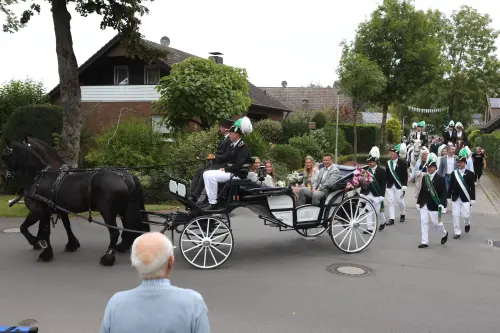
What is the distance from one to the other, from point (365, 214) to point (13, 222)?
8.51m

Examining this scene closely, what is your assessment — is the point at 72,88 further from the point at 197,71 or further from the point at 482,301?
the point at 482,301

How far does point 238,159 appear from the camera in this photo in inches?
303

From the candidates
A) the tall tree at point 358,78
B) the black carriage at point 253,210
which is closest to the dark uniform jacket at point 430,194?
the black carriage at point 253,210

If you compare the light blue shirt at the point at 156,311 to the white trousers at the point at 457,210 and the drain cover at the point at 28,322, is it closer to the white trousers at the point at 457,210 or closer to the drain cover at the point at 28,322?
the drain cover at the point at 28,322

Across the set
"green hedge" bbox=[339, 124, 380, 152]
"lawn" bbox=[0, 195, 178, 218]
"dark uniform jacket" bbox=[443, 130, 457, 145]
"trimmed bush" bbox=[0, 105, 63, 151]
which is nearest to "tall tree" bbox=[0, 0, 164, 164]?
"lawn" bbox=[0, 195, 178, 218]

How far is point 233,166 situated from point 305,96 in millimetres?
45835

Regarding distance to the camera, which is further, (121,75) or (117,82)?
(121,75)

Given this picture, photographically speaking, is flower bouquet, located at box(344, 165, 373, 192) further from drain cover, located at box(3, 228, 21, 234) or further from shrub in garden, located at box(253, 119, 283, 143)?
shrub in garden, located at box(253, 119, 283, 143)

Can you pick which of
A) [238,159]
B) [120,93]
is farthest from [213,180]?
[120,93]

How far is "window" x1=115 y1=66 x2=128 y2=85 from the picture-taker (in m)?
26.7

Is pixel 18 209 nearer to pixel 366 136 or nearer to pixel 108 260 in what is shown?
pixel 108 260

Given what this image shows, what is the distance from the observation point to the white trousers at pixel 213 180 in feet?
25.1

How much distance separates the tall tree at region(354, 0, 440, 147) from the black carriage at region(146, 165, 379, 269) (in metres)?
22.0

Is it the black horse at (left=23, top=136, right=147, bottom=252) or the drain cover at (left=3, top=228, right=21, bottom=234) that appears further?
the drain cover at (left=3, top=228, right=21, bottom=234)
